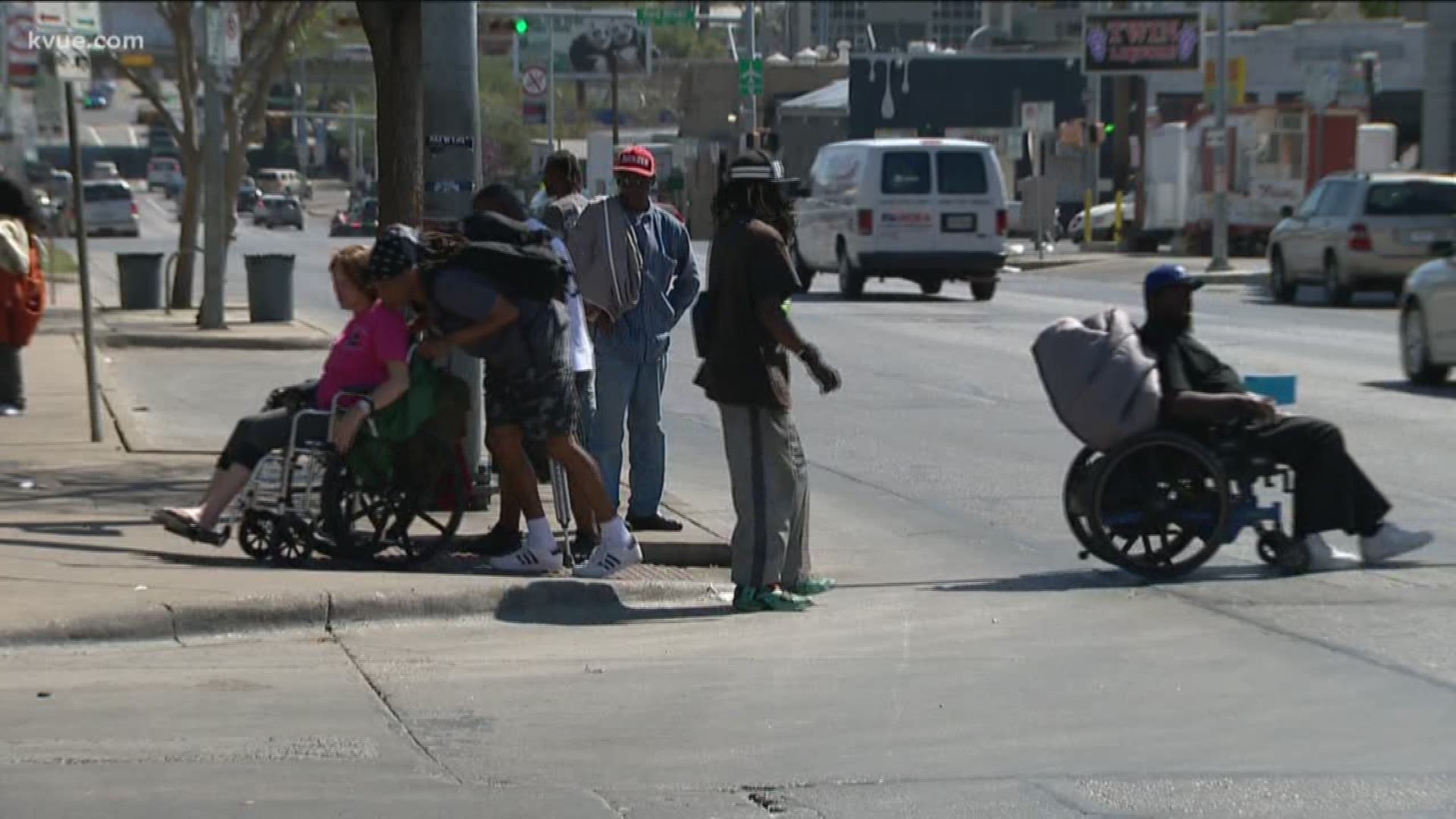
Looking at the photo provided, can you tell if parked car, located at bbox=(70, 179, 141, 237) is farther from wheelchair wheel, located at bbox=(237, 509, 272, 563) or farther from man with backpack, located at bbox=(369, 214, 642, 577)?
man with backpack, located at bbox=(369, 214, 642, 577)

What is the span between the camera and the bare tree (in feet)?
96.9

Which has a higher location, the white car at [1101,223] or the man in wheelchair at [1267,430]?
the man in wheelchair at [1267,430]

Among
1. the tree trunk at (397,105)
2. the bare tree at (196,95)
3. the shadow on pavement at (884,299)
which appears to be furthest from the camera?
the shadow on pavement at (884,299)

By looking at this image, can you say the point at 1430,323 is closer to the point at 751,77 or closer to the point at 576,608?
the point at 576,608

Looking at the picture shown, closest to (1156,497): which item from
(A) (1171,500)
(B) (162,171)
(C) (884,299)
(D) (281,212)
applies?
(A) (1171,500)

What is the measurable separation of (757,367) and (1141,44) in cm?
4846

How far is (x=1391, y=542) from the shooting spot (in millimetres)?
9945

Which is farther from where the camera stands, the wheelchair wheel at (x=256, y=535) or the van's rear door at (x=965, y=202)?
the van's rear door at (x=965, y=202)

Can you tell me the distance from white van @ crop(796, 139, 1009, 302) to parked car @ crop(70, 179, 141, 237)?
39.5 metres

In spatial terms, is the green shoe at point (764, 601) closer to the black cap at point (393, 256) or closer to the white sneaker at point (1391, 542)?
the black cap at point (393, 256)

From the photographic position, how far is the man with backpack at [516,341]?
9508mm

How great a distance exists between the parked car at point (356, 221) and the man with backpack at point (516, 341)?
142 feet

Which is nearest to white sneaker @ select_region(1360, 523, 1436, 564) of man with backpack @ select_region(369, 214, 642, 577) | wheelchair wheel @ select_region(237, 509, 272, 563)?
man with backpack @ select_region(369, 214, 642, 577)

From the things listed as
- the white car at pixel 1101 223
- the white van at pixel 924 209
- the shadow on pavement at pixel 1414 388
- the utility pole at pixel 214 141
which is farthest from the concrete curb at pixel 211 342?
the white car at pixel 1101 223
